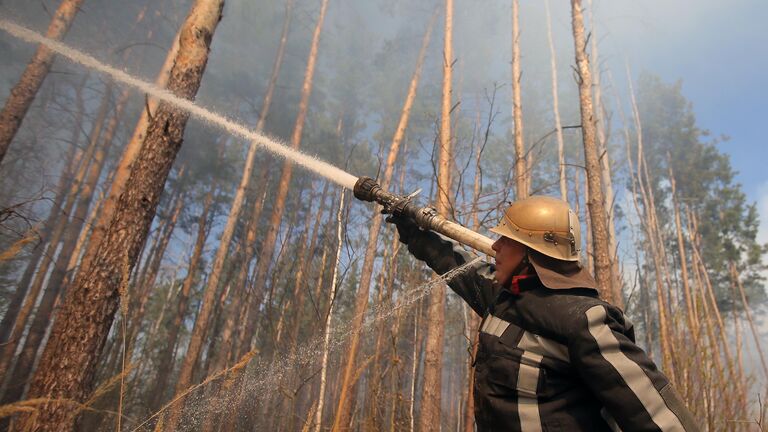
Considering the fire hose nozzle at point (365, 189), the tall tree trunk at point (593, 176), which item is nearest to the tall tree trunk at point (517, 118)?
the tall tree trunk at point (593, 176)

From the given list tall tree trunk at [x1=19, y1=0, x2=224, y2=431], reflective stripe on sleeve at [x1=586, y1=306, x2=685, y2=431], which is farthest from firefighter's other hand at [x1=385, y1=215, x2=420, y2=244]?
tall tree trunk at [x1=19, y1=0, x2=224, y2=431]

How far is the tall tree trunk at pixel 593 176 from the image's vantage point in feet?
16.7

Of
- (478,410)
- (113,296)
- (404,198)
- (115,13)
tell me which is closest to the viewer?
(478,410)

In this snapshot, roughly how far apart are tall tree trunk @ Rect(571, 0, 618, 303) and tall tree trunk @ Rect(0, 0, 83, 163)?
10.3 metres

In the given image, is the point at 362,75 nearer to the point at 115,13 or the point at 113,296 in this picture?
the point at 115,13

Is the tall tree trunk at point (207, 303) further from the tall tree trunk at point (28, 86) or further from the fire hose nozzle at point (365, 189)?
the fire hose nozzle at point (365, 189)

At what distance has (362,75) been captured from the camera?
24.7 m

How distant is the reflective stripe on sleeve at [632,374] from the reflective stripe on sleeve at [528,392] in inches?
10.5

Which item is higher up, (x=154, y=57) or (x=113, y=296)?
(x=154, y=57)

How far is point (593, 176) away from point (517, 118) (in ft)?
9.27

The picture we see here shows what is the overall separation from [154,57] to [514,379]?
27552mm

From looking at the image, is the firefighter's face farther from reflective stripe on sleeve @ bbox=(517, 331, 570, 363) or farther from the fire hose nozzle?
the fire hose nozzle

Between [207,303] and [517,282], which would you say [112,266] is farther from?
[207,303]

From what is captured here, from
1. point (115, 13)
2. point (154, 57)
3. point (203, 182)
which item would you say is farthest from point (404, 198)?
point (154, 57)
